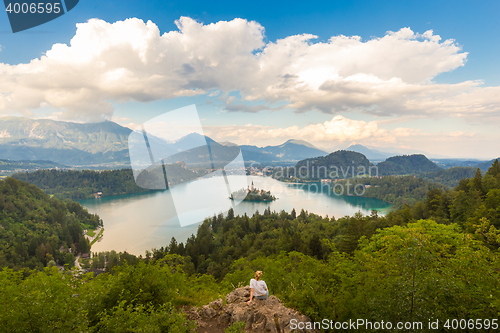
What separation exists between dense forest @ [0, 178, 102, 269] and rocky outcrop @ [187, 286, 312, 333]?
51.2 metres

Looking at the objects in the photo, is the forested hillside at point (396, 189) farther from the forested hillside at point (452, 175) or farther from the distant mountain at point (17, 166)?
the distant mountain at point (17, 166)

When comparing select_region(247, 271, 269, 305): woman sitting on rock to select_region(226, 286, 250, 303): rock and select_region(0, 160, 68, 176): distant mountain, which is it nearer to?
select_region(226, 286, 250, 303): rock

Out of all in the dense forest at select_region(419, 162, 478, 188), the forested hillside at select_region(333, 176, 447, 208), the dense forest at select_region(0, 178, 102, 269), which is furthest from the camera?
the dense forest at select_region(419, 162, 478, 188)

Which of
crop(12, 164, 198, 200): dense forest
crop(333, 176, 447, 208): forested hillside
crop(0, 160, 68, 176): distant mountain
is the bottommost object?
crop(333, 176, 447, 208): forested hillside

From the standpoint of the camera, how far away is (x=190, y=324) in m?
5.15

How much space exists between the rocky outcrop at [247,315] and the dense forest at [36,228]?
168ft

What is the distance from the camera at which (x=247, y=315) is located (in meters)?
5.61

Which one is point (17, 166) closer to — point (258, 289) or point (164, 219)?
point (164, 219)

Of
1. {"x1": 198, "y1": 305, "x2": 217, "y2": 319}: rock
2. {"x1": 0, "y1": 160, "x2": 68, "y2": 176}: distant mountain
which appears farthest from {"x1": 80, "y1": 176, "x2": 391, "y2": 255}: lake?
{"x1": 0, "y1": 160, "x2": 68, "y2": 176}: distant mountain

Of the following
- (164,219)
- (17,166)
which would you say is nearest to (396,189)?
(164,219)

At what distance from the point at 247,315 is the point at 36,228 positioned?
260 ft

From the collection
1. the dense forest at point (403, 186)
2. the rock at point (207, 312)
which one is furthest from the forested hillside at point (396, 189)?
the rock at point (207, 312)

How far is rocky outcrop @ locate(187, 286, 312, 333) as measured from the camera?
5.39 m

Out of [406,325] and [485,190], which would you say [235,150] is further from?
[485,190]
